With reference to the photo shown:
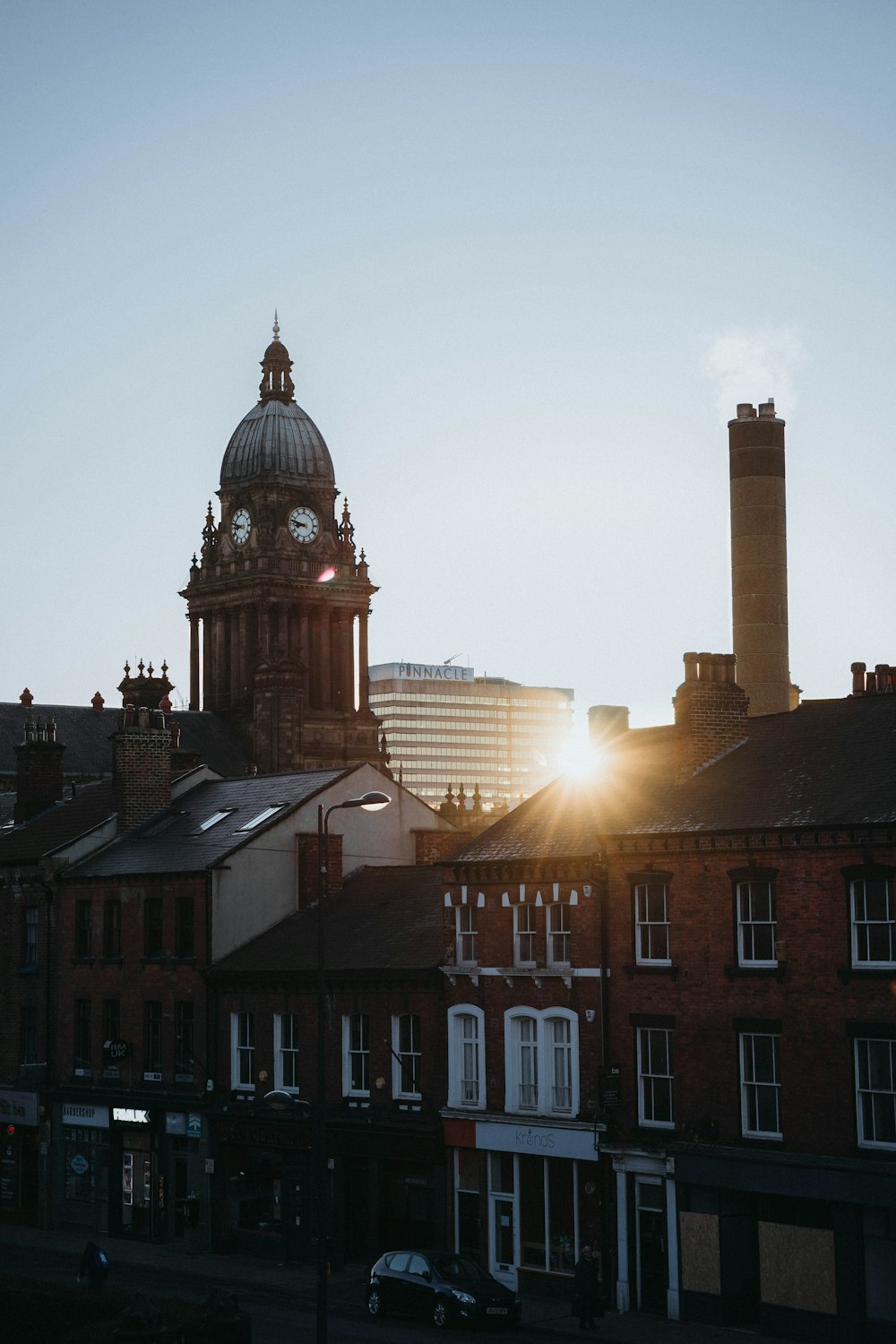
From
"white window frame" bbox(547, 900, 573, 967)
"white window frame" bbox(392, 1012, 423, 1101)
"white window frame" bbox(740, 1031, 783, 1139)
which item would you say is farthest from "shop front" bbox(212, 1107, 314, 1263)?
"white window frame" bbox(740, 1031, 783, 1139)

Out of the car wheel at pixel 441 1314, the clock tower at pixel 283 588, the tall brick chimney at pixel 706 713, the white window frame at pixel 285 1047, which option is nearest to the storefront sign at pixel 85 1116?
the white window frame at pixel 285 1047

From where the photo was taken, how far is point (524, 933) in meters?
44.2

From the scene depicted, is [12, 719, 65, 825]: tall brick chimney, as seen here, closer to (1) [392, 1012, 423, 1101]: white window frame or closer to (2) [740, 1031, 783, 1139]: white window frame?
(1) [392, 1012, 423, 1101]: white window frame

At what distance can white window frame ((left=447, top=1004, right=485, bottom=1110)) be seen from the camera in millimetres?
44562

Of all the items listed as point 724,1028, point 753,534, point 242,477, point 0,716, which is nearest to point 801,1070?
point 724,1028

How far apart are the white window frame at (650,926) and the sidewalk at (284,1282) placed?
748 cm

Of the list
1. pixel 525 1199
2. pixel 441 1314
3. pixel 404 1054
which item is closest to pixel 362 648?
pixel 404 1054

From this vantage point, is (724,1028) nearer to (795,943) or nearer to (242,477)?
(795,943)

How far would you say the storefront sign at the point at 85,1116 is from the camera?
56156 millimetres

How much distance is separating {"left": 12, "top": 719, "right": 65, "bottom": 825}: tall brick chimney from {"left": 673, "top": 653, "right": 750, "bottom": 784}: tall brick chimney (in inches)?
1217

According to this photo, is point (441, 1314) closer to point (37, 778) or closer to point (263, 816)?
point (263, 816)

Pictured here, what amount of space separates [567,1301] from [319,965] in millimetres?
11520

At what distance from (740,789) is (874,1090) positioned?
7695mm

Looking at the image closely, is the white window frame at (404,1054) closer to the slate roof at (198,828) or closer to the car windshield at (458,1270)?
the car windshield at (458,1270)
